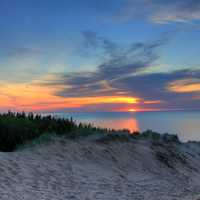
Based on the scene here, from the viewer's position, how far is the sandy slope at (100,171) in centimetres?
941

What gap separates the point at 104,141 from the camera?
14.1 m

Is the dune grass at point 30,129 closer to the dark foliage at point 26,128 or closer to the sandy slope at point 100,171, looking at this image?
the dark foliage at point 26,128

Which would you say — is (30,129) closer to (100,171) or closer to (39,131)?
(39,131)

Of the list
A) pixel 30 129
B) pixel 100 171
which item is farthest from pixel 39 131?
pixel 100 171

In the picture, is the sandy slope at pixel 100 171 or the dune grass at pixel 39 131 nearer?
the sandy slope at pixel 100 171

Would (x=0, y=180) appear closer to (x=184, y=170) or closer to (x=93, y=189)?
(x=93, y=189)

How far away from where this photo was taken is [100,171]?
1170 cm

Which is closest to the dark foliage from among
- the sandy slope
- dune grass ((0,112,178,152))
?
dune grass ((0,112,178,152))

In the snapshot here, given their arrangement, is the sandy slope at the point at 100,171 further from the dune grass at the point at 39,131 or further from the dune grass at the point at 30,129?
the dune grass at the point at 30,129

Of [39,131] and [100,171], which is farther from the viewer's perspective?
[39,131]

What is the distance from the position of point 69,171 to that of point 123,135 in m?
4.35

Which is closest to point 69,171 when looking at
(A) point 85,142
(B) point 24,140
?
(A) point 85,142

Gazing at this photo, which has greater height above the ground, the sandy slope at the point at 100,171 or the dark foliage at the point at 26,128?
the dark foliage at the point at 26,128

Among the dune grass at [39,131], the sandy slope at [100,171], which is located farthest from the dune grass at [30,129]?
the sandy slope at [100,171]
